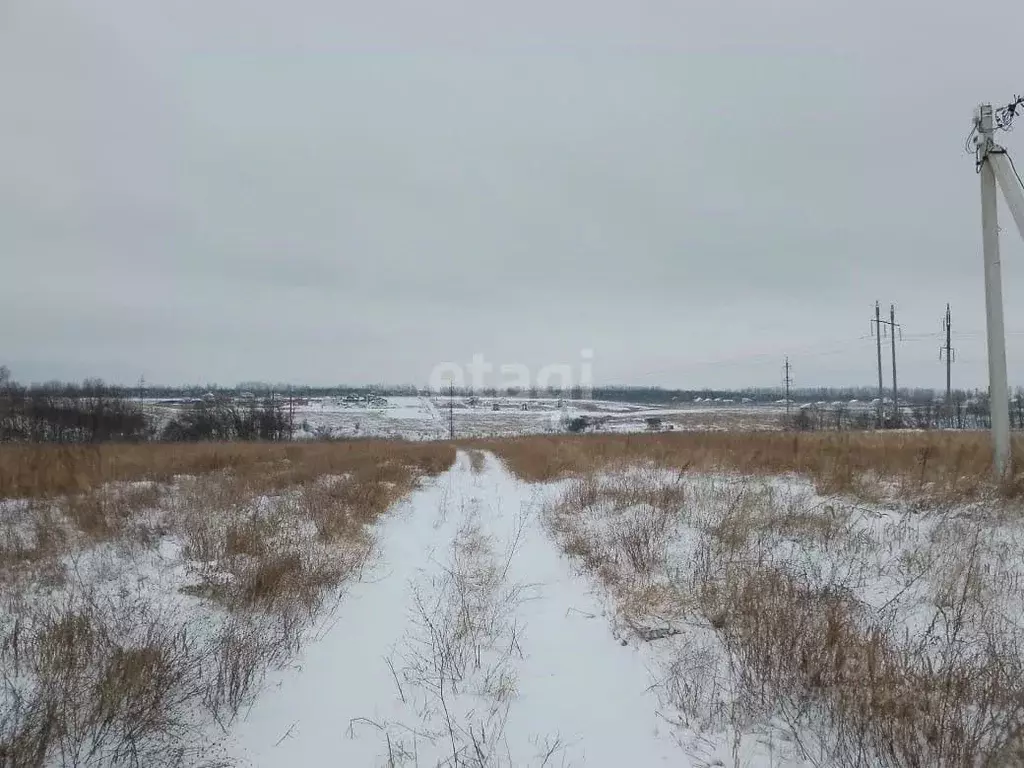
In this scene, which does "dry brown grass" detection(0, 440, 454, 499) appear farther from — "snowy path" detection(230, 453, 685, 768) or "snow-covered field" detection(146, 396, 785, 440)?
"snow-covered field" detection(146, 396, 785, 440)

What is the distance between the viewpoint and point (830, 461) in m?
10.5

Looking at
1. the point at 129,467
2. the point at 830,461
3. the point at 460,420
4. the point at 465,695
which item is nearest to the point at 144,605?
the point at 465,695

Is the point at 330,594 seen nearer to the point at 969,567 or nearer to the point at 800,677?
the point at 800,677

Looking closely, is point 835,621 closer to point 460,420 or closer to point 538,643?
point 538,643

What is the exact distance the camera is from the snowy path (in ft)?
8.71

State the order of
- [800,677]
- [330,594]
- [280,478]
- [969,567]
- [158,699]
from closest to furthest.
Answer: [158,699]
[800,677]
[969,567]
[330,594]
[280,478]

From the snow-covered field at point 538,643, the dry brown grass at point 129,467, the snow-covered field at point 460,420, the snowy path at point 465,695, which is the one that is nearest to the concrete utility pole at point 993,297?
the snow-covered field at point 538,643

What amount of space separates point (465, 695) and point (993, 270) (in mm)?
9271

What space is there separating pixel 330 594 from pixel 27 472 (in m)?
10.3

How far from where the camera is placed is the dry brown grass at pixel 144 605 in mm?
2564

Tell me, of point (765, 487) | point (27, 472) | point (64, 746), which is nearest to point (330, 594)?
point (64, 746)

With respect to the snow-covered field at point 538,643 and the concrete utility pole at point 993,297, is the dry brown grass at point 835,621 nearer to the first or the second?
the snow-covered field at point 538,643

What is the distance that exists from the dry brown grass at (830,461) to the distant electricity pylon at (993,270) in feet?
2.01

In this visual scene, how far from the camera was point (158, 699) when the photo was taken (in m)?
2.72
